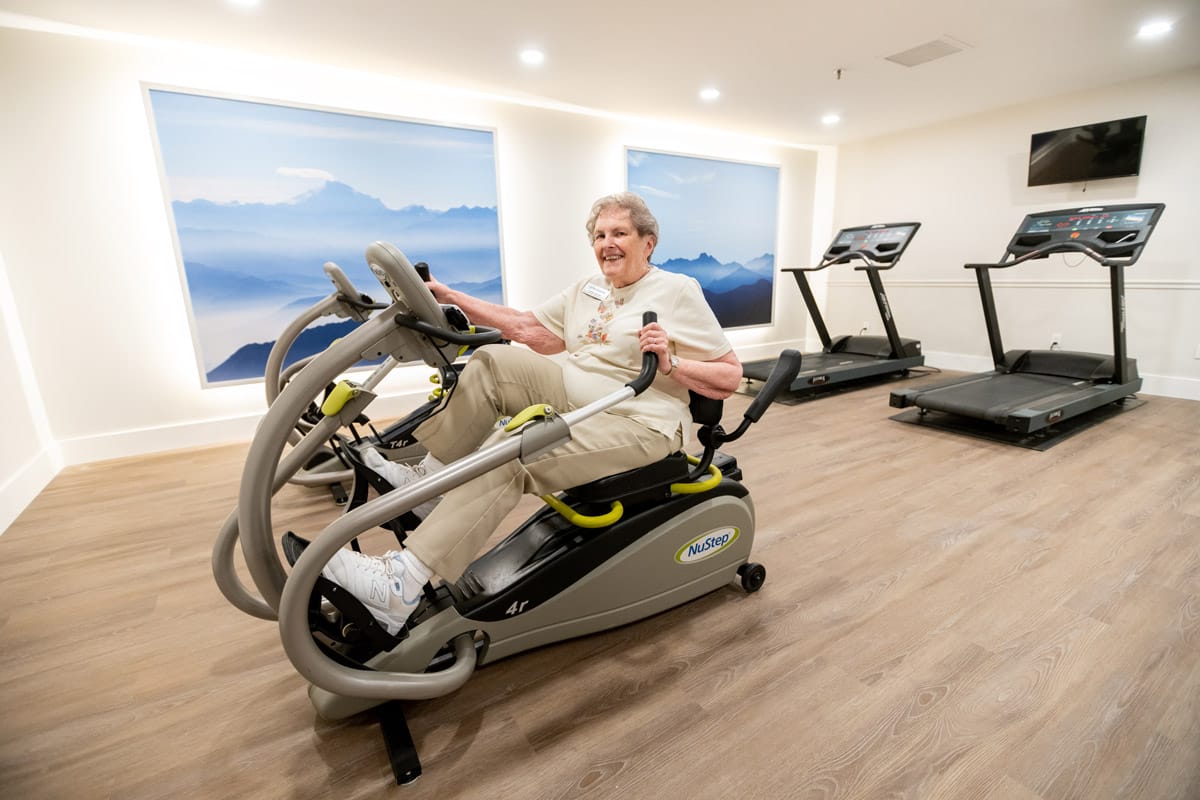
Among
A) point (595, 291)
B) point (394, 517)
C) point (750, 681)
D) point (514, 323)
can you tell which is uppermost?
point (595, 291)

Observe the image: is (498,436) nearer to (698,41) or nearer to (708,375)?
(708,375)

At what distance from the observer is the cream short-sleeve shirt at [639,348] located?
162 centimetres

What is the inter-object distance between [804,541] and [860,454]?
1238mm

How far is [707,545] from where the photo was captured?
173 centimetres

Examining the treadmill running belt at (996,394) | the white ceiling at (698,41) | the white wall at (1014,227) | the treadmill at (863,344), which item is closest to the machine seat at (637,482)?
the white ceiling at (698,41)

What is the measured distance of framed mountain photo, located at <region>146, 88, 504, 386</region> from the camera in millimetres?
3467

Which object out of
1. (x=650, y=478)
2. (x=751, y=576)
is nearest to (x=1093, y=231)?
(x=751, y=576)

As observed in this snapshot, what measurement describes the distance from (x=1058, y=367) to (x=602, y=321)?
4296 mm

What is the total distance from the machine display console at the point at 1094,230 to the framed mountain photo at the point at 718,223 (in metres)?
2.52

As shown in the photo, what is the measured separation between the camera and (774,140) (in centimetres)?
603

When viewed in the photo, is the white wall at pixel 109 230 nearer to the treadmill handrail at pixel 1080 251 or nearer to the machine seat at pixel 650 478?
the machine seat at pixel 650 478

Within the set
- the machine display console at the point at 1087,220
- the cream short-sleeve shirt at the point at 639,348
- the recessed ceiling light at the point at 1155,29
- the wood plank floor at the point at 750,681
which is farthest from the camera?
the machine display console at the point at 1087,220

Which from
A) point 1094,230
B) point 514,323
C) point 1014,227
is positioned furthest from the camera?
point 1014,227

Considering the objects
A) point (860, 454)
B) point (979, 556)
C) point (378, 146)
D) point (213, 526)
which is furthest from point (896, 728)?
point (378, 146)
